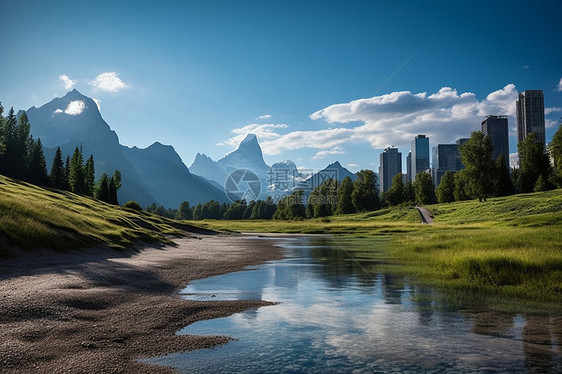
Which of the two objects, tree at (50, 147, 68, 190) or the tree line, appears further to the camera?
tree at (50, 147, 68, 190)

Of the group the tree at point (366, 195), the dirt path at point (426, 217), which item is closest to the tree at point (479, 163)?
the dirt path at point (426, 217)

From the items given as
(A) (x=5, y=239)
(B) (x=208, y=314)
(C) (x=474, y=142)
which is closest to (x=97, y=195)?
(A) (x=5, y=239)

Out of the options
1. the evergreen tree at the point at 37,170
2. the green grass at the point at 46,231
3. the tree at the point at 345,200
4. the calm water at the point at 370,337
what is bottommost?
the calm water at the point at 370,337

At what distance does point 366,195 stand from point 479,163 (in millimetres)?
55462

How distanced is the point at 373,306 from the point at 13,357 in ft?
43.9

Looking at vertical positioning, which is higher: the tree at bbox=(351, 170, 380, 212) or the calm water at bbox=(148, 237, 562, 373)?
the tree at bbox=(351, 170, 380, 212)

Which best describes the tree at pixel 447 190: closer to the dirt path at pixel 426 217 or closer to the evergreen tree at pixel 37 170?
the dirt path at pixel 426 217

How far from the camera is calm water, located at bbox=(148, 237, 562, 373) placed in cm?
1012

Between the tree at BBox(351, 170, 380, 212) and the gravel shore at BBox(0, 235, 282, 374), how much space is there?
5395 inches

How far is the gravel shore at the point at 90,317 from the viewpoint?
32.8 ft

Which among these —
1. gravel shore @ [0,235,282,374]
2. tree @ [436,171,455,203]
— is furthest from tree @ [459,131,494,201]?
gravel shore @ [0,235,282,374]

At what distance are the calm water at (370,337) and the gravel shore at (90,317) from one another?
1025mm

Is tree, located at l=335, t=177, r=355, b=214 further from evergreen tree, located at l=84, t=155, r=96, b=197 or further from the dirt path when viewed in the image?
evergreen tree, located at l=84, t=155, r=96, b=197

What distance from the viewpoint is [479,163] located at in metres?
107
